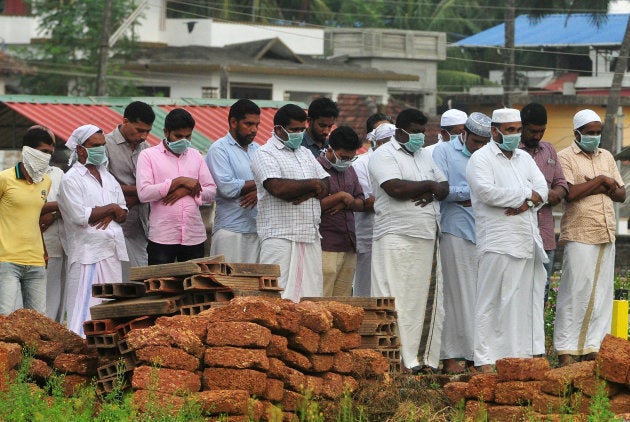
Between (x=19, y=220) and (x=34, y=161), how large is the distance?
0.50 meters

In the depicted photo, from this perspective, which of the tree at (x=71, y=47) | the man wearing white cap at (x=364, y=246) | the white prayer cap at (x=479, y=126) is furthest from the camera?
the tree at (x=71, y=47)

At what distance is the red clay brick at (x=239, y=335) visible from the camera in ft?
30.2

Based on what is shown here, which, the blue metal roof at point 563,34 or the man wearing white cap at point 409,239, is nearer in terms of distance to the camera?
the man wearing white cap at point 409,239

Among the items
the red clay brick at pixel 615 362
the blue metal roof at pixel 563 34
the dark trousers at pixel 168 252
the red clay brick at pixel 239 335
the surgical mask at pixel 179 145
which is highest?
the blue metal roof at pixel 563 34

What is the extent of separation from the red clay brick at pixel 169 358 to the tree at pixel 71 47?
35287 millimetres

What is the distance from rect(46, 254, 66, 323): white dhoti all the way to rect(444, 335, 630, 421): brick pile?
4325 mm

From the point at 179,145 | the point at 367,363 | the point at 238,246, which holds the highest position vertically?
the point at 179,145

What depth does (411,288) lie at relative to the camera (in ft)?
39.3

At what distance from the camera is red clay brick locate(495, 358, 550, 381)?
9672 mm

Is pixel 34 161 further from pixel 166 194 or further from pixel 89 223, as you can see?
pixel 166 194

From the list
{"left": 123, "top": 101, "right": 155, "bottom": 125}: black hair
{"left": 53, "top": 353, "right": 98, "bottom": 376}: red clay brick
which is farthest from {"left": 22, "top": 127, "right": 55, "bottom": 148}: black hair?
{"left": 53, "top": 353, "right": 98, "bottom": 376}: red clay brick

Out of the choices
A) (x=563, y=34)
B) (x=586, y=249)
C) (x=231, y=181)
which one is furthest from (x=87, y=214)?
(x=563, y=34)

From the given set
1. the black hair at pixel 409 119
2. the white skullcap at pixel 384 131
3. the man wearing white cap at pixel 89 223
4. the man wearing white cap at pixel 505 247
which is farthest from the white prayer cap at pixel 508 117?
the man wearing white cap at pixel 89 223

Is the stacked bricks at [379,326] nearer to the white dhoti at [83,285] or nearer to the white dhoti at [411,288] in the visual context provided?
the white dhoti at [411,288]
